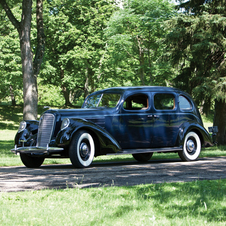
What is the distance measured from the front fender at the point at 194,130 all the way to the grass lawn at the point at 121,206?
4348 millimetres

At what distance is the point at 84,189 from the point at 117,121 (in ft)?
13.0

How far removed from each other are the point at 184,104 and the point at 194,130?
0.81 m

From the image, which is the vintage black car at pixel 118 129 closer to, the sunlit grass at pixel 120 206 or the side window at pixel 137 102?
the side window at pixel 137 102

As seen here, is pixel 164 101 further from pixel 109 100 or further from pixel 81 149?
pixel 81 149

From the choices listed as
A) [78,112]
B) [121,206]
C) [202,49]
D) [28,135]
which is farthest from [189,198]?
[202,49]

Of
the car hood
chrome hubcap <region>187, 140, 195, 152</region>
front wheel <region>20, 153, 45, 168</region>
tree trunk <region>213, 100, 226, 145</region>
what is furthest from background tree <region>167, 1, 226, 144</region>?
front wheel <region>20, 153, 45, 168</region>

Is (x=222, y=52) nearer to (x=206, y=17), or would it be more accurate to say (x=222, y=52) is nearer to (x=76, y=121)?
(x=206, y=17)

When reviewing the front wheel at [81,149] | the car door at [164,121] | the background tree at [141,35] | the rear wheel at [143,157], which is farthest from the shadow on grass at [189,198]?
the background tree at [141,35]

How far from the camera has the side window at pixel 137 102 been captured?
934cm

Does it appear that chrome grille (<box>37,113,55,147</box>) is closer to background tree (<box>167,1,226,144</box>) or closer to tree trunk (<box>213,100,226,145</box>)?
background tree (<box>167,1,226,144</box>)

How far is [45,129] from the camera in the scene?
319 inches

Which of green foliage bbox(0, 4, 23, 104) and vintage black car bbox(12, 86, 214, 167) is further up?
green foliage bbox(0, 4, 23, 104)

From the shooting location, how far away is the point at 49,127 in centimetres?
803

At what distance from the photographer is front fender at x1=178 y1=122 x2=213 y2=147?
9594 millimetres
